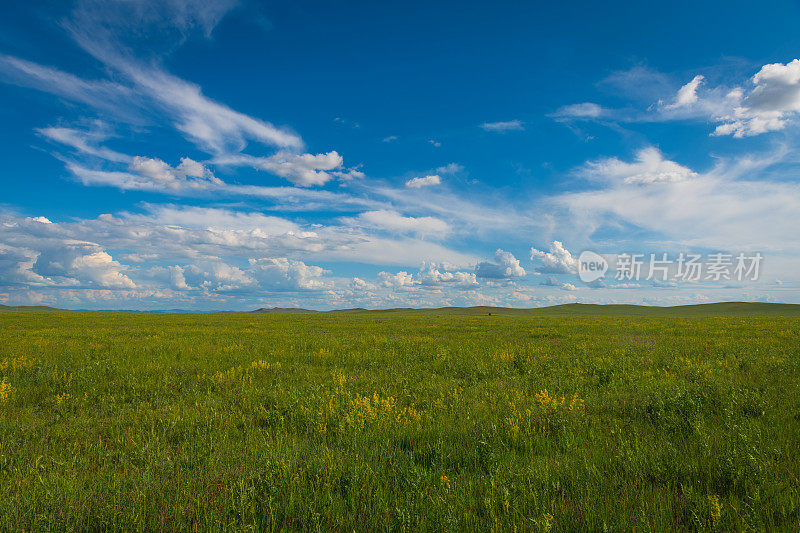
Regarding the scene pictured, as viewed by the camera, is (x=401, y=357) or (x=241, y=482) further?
(x=401, y=357)

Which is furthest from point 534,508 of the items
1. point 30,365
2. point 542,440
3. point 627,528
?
point 30,365

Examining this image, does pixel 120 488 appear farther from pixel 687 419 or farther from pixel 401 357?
pixel 401 357

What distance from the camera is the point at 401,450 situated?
17.4 ft

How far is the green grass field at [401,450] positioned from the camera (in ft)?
12.0

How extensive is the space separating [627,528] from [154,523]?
4503 mm

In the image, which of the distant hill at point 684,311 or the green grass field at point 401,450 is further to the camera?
the distant hill at point 684,311

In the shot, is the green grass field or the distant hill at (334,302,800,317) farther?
the distant hill at (334,302,800,317)

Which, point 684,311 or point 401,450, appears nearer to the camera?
point 401,450

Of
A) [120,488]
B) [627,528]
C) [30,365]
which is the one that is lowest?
[30,365]

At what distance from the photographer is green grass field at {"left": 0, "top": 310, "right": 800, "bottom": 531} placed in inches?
144

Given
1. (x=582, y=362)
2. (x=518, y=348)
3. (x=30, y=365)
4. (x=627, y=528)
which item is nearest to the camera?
(x=627, y=528)

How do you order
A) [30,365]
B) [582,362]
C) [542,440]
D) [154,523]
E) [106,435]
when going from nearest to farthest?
[154,523]
[542,440]
[106,435]
[30,365]
[582,362]

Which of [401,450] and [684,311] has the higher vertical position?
[401,450]

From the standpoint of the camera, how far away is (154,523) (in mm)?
3613
